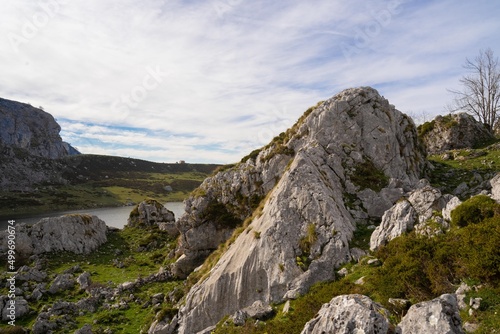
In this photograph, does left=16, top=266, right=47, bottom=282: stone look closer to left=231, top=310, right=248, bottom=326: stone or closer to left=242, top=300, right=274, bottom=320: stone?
left=231, top=310, right=248, bottom=326: stone

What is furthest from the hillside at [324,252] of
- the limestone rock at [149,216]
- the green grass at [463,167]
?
the limestone rock at [149,216]

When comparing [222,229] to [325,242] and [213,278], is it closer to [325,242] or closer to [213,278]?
[213,278]

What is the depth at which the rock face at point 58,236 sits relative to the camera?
5902cm

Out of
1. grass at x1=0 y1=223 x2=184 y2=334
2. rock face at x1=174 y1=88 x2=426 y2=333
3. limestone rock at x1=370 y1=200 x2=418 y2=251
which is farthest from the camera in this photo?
grass at x1=0 y1=223 x2=184 y2=334

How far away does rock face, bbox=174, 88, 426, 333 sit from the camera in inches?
922

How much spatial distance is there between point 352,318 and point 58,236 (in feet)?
226

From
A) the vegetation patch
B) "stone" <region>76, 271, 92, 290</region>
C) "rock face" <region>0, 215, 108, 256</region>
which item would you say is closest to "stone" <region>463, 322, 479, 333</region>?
the vegetation patch

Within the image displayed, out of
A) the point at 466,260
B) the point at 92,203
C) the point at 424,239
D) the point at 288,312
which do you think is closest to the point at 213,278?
the point at 288,312

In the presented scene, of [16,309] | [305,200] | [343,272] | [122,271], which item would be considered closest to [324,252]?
[343,272]

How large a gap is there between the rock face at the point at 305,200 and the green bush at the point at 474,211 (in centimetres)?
767

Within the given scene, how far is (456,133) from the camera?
5547cm

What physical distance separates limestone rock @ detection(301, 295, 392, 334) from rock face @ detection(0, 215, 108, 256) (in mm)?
63948

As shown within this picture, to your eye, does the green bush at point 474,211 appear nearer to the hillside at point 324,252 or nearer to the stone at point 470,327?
the hillside at point 324,252

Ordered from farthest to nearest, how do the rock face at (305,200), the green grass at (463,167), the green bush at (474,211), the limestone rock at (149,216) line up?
1. the limestone rock at (149,216)
2. the green grass at (463,167)
3. the rock face at (305,200)
4. the green bush at (474,211)
